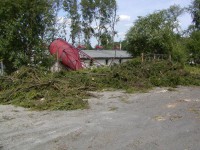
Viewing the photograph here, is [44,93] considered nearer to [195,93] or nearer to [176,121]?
[176,121]

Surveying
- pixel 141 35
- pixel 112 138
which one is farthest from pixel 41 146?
pixel 141 35

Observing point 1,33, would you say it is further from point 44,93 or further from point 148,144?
point 148,144

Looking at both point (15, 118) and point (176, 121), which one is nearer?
point (176, 121)

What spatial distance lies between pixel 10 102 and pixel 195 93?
7449 mm

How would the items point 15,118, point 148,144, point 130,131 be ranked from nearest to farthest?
point 148,144 < point 130,131 < point 15,118

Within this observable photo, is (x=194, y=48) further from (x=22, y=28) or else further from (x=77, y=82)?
(x=77, y=82)

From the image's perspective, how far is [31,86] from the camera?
12.3m

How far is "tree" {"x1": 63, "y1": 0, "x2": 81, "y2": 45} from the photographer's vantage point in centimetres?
5572

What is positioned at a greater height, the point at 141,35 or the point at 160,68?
the point at 141,35

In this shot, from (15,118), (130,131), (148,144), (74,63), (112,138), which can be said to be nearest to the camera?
(148,144)

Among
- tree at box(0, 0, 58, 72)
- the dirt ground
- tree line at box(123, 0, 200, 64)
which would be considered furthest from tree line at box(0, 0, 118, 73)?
tree line at box(123, 0, 200, 64)

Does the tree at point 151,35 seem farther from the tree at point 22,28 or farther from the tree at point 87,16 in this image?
the tree at point 87,16

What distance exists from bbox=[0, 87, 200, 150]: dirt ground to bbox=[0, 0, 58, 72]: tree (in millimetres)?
6139

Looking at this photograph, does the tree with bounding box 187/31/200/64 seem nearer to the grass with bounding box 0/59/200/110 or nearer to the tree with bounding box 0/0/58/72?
the grass with bounding box 0/59/200/110
